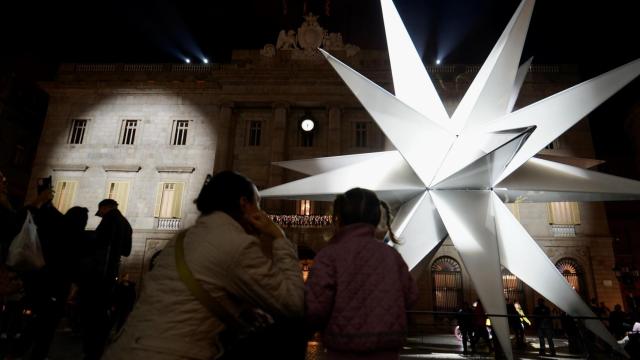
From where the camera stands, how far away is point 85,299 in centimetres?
495

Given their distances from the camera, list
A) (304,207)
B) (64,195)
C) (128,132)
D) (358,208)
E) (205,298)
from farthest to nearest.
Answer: (128,132) → (64,195) → (304,207) → (358,208) → (205,298)

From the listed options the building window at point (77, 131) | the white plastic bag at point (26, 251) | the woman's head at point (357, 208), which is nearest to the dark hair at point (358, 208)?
the woman's head at point (357, 208)

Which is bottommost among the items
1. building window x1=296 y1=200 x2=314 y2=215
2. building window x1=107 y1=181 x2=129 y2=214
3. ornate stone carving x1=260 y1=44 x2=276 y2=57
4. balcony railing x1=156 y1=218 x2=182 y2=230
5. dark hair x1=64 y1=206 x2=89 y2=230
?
dark hair x1=64 y1=206 x2=89 y2=230

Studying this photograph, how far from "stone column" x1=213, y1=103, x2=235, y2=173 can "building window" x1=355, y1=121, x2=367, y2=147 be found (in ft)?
24.4

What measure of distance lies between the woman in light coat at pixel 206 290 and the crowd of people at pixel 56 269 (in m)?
3.51

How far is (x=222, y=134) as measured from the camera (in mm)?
22547

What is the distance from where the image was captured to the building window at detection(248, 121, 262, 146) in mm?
23188

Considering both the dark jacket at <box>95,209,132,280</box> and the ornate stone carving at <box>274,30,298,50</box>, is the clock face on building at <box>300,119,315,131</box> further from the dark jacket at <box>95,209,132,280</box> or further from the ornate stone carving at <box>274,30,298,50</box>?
the dark jacket at <box>95,209,132,280</box>

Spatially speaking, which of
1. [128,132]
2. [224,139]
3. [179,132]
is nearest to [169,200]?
[179,132]

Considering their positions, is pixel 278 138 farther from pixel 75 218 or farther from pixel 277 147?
pixel 75 218

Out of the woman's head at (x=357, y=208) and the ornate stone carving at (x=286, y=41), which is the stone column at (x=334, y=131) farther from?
the woman's head at (x=357, y=208)

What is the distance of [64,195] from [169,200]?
6032mm

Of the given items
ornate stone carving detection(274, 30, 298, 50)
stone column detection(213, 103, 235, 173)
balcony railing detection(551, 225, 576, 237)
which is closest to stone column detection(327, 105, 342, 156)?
ornate stone carving detection(274, 30, 298, 50)

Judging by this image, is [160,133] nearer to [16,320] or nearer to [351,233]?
[16,320]
